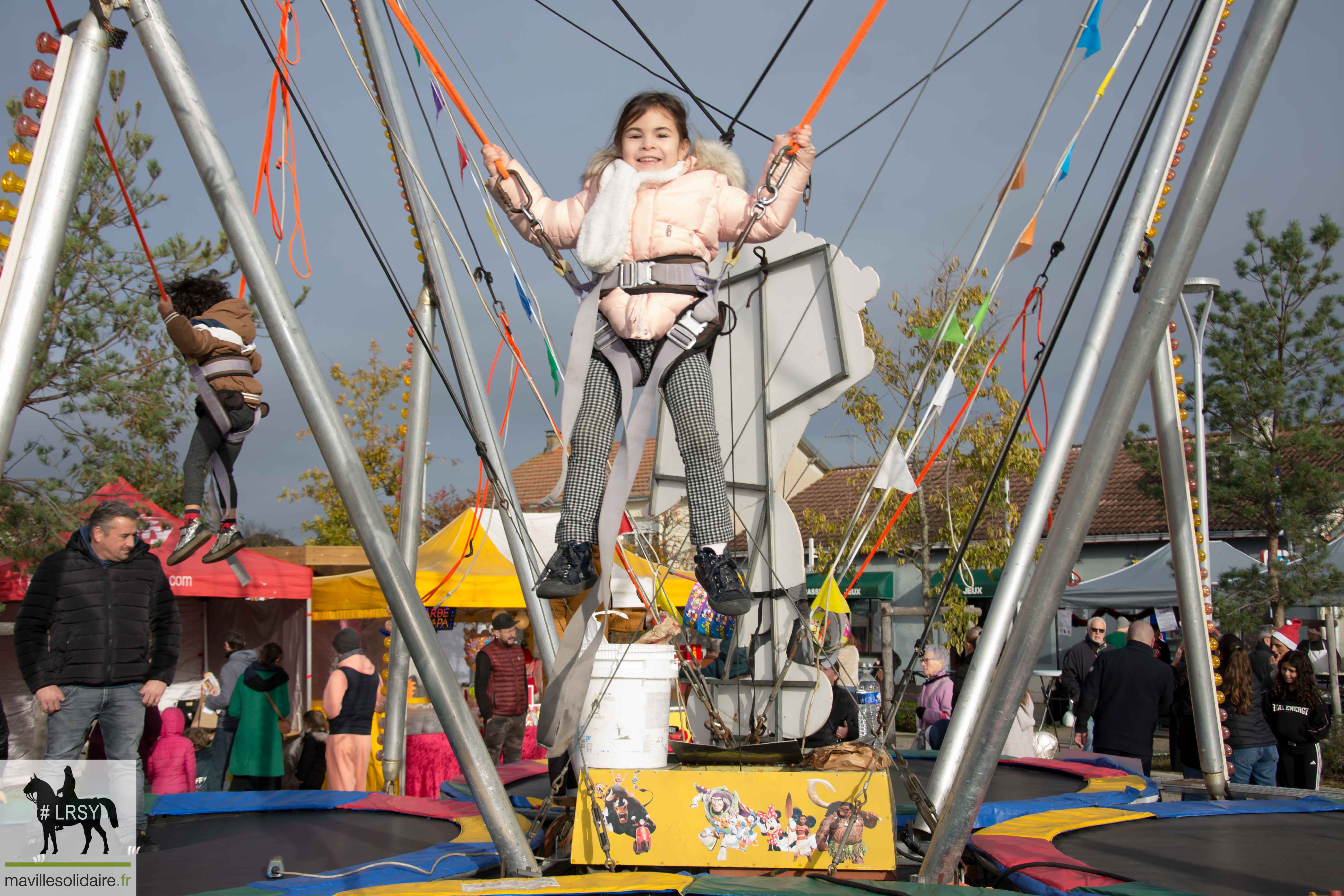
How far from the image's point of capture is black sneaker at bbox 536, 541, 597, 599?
2.51m

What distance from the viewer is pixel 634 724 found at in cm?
238

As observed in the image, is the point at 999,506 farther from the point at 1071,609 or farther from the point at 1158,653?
the point at 1158,653

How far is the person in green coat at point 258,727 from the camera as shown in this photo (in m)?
4.84

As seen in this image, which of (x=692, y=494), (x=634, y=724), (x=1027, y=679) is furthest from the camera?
(x=692, y=494)

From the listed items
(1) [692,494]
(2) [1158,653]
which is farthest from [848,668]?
(1) [692,494]

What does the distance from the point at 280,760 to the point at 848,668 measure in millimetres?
3633

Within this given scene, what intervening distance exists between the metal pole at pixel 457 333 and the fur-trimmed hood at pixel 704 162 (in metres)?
0.57

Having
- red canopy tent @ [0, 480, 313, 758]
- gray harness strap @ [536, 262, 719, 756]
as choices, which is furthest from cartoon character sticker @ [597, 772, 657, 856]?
red canopy tent @ [0, 480, 313, 758]

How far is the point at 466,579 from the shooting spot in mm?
7074

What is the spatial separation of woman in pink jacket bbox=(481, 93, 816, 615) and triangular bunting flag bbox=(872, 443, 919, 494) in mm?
1093

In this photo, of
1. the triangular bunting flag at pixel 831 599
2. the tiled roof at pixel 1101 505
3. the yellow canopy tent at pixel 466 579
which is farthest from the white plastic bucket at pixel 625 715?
the tiled roof at pixel 1101 505

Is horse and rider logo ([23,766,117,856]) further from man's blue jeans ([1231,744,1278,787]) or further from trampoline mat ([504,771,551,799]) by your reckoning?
man's blue jeans ([1231,744,1278,787])

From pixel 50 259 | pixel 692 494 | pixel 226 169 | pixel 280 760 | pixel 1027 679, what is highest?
pixel 226 169

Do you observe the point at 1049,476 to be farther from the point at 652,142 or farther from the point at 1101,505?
the point at 1101,505
